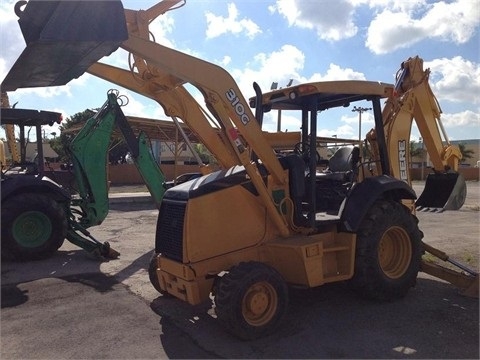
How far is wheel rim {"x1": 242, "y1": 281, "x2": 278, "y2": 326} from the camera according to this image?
4492 millimetres

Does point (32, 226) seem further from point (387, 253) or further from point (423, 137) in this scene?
point (423, 137)

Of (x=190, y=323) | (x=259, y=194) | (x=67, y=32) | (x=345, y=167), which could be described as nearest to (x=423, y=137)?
(x=345, y=167)

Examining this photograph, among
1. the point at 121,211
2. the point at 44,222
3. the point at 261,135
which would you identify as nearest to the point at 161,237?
the point at 261,135

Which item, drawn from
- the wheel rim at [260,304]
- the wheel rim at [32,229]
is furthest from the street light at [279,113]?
the wheel rim at [32,229]

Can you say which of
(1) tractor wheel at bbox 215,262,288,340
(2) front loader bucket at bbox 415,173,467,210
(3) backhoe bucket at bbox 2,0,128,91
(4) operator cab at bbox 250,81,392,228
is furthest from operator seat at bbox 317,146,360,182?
(3) backhoe bucket at bbox 2,0,128,91

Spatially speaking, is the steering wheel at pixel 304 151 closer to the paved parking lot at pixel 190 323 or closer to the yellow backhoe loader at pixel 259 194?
the yellow backhoe loader at pixel 259 194

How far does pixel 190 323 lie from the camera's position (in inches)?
197

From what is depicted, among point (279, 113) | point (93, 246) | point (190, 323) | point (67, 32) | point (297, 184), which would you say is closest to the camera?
point (67, 32)

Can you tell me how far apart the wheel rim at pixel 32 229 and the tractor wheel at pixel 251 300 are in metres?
5.06

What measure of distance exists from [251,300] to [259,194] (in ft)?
3.78

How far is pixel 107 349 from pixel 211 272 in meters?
1.22

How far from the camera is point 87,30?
3928 mm

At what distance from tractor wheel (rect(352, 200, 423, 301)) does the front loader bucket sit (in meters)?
1.13

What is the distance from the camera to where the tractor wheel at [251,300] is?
4355 millimetres
